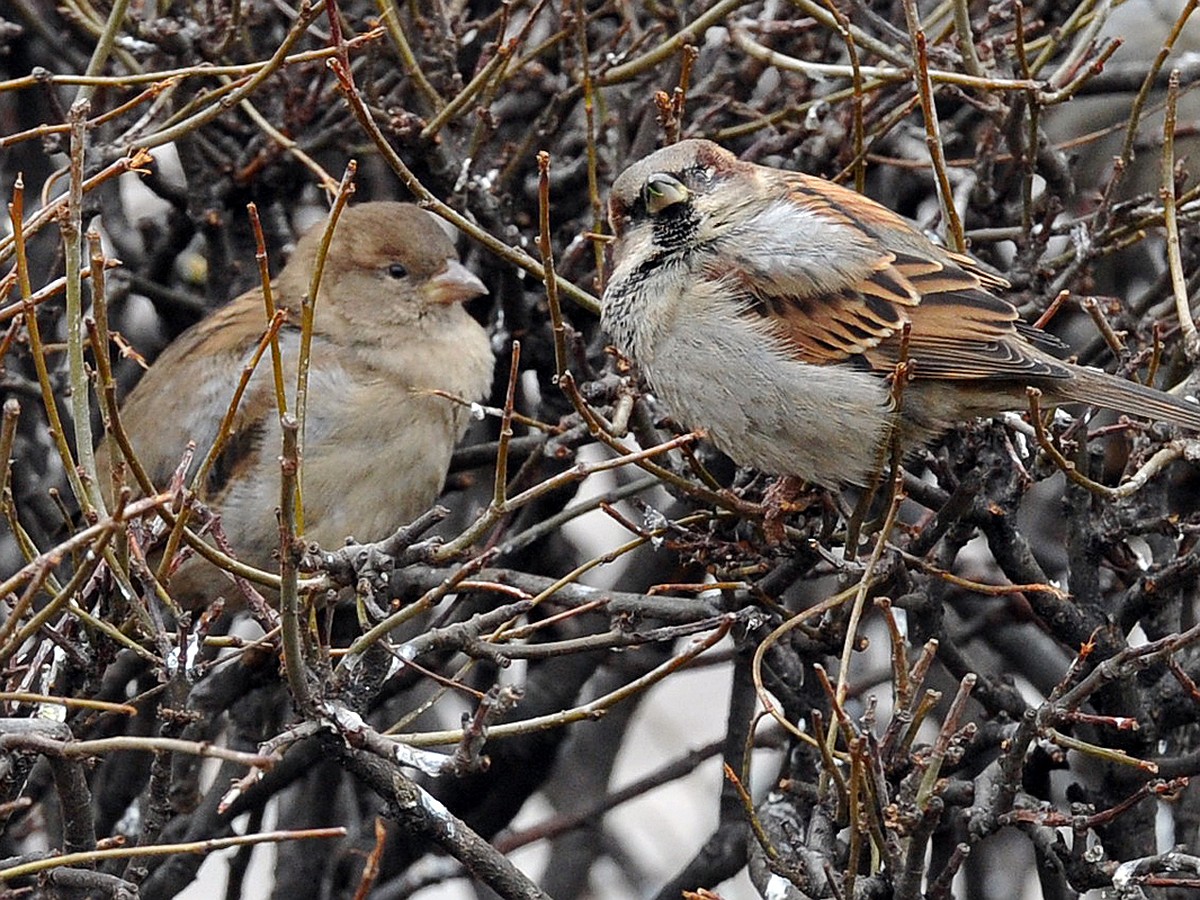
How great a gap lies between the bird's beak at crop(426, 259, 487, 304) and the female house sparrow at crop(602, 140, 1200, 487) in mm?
944

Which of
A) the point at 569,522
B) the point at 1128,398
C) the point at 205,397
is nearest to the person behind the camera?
the point at 1128,398

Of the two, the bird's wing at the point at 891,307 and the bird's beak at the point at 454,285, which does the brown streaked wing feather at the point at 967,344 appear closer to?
the bird's wing at the point at 891,307

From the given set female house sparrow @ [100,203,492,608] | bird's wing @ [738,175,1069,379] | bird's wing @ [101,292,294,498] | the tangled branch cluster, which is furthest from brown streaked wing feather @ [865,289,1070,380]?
bird's wing @ [101,292,294,498]

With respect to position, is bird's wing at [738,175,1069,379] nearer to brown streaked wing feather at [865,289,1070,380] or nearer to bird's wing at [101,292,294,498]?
brown streaked wing feather at [865,289,1070,380]

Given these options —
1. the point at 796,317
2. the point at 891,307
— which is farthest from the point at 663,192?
the point at 891,307

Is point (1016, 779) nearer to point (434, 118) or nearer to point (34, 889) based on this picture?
point (34, 889)

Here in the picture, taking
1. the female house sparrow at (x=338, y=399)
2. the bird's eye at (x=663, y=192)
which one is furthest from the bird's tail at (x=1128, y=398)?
the female house sparrow at (x=338, y=399)

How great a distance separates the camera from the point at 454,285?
4910 mm

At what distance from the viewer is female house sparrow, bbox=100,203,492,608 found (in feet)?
15.1

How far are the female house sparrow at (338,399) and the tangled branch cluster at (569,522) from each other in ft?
0.51

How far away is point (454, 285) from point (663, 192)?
123 cm

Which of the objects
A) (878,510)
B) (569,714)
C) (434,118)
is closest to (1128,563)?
(878,510)

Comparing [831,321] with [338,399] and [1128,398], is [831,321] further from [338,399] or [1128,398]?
[338,399]

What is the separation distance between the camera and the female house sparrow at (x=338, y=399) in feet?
15.1
